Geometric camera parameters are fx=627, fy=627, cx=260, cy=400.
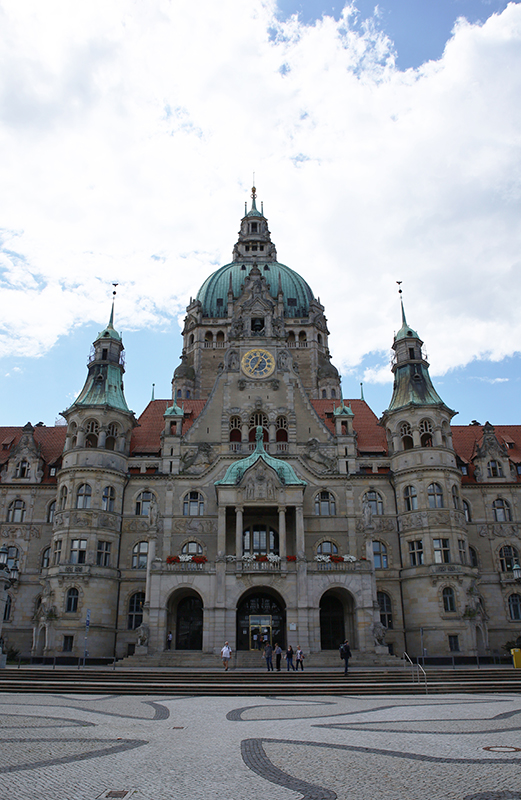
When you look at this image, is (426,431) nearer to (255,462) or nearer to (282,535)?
(255,462)

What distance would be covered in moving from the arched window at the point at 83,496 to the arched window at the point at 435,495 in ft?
84.9

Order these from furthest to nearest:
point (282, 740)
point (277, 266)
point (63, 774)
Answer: point (277, 266), point (282, 740), point (63, 774)

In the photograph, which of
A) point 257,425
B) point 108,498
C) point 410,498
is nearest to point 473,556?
point 410,498

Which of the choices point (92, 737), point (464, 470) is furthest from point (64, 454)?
point (92, 737)

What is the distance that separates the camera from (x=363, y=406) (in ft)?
200

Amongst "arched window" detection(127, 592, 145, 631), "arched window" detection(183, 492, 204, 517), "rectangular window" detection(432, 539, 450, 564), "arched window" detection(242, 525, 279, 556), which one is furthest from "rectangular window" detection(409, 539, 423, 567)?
"arched window" detection(127, 592, 145, 631)

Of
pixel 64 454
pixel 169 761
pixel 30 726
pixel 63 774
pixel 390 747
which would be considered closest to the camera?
pixel 63 774

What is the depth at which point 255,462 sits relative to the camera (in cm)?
4634

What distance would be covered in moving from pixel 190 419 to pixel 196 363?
18.1 meters

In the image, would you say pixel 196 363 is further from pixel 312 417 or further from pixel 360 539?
pixel 360 539

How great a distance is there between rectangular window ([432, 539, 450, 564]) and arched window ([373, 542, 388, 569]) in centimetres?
408

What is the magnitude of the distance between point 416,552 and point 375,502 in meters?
5.12

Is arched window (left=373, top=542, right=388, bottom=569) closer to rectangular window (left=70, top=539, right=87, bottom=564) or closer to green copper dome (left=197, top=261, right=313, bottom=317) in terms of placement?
rectangular window (left=70, top=539, right=87, bottom=564)

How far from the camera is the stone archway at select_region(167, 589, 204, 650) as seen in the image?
149 ft
